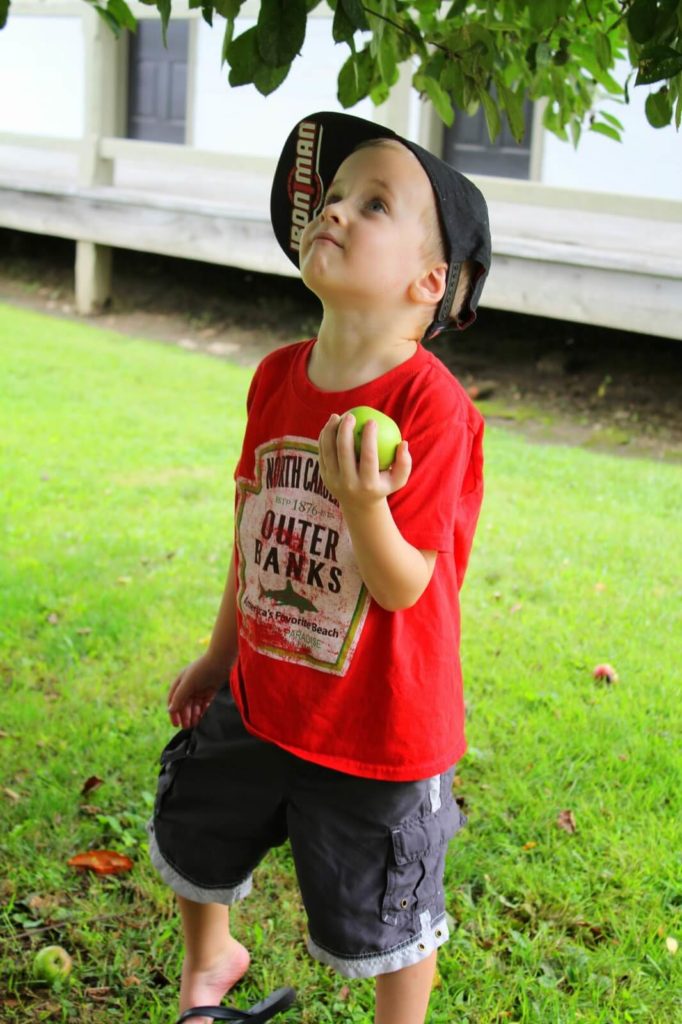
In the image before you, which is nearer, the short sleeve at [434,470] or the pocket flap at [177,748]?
the short sleeve at [434,470]

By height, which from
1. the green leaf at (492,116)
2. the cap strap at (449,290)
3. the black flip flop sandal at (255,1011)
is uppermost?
the green leaf at (492,116)

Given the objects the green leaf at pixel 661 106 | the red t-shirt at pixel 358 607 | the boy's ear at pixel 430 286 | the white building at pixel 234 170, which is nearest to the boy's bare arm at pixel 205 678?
the red t-shirt at pixel 358 607

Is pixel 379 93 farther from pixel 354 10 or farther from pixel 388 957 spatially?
pixel 388 957

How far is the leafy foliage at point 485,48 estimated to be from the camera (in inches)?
72.9

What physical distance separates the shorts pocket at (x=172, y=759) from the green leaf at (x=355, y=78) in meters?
1.28

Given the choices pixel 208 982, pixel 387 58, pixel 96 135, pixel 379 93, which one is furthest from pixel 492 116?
pixel 96 135

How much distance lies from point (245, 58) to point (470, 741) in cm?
188

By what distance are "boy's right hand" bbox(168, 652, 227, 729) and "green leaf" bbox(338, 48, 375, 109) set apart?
1.16 m

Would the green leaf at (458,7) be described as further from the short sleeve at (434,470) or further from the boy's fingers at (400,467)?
the boy's fingers at (400,467)

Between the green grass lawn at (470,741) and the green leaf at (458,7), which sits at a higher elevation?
the green leaf at (458,7)

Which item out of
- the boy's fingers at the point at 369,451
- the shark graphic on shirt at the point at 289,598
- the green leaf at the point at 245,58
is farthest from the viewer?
the green leaf at the point at 245,58

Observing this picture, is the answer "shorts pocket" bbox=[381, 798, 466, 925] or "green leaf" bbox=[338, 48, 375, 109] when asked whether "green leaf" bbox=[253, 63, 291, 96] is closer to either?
"green leaf" bbox=[338, 48, 375, 109]

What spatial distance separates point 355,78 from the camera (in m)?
2.38

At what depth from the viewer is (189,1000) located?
7.07ft
